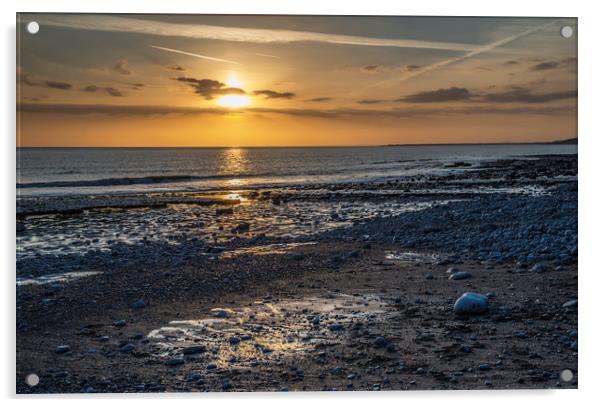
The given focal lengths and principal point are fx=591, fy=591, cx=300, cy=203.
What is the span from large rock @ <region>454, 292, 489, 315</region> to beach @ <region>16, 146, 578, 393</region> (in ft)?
0.16

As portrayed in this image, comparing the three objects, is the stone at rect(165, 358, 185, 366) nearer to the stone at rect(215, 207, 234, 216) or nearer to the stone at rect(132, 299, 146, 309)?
the stone at rect(132, 299, 146, 309)

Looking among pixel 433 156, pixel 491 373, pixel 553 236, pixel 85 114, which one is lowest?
pixel 491 373

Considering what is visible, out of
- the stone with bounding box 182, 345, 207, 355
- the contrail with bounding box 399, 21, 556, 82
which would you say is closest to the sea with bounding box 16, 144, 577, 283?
the contrail with bounding box 399, 21, 556, 82

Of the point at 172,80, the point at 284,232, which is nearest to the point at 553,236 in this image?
the point at 284,232

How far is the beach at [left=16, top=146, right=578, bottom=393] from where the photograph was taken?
4684 millimetres

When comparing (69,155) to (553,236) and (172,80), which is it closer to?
(172,80)

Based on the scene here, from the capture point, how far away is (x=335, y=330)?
16.4 feet

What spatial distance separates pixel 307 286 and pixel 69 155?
2.65 metres

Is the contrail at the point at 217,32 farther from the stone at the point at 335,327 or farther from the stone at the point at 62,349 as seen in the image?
the stone at the point at 62,349

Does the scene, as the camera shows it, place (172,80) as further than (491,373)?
Yes

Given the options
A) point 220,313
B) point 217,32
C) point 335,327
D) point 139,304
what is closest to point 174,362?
point 220,313

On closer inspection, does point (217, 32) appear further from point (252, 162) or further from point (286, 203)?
point (286, 203)
